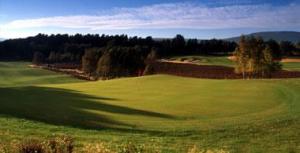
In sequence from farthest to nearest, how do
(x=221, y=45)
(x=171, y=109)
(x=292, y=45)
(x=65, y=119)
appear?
(x=221, y=45)
(x=292, y=45)
(x=171, y=109)
(x=65, y=119)

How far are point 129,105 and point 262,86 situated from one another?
40.6 feet

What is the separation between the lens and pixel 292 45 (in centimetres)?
13925

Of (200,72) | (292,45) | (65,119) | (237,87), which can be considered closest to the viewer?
(65,119)

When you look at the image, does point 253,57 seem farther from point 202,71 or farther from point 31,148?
point 31,148

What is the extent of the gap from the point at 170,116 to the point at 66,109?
20.7ft

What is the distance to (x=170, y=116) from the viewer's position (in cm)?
2366

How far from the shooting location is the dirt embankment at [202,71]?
7856 centimetres

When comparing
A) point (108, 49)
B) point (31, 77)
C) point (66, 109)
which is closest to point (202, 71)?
point (108, 49)

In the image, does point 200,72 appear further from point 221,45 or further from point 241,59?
point 221,45

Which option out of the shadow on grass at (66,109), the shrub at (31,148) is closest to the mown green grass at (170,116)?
the shadow on grass at (66,109)

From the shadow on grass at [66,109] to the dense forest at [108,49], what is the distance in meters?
65.4

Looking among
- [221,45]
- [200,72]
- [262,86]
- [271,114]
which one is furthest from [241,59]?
[221,45]

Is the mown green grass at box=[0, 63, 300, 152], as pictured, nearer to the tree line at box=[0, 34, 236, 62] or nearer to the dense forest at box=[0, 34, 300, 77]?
the dense forest at box=[0, 34, 300, 77]

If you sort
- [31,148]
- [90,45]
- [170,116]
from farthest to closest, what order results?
[90,45], [170,116], [31,148]
